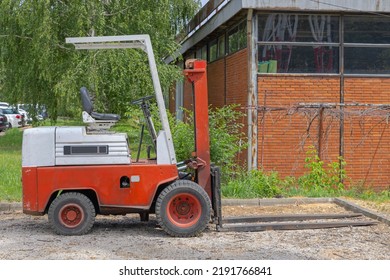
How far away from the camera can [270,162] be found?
1554cm

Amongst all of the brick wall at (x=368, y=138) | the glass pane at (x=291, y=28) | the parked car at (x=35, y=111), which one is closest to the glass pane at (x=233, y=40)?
the glass pane at (x=291, y=28)

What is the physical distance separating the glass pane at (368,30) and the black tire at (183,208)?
832cm

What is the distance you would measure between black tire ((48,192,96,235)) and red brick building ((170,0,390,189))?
6.98 meters

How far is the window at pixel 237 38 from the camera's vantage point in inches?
640

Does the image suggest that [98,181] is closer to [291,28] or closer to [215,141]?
[215,141]

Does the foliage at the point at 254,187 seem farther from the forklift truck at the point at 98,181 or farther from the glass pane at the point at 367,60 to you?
the forklift truck at the point at 98,181

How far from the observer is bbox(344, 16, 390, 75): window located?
15.7 meters

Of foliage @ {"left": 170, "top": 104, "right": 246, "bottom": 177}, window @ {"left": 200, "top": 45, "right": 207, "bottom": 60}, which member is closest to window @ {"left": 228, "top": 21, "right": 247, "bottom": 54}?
foliage @ {"left": 170, "top": 104, "right": 246, "bottom": 177}

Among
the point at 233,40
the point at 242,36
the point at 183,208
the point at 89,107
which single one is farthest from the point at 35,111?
the point at 183,208

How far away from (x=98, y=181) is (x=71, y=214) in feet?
2.08

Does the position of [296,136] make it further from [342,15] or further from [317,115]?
[342,15]

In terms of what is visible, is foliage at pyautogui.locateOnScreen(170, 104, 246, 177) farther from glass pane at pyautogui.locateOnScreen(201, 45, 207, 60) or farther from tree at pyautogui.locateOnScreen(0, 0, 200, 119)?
glass pane at pyautogui.locateOnScreen(201, 45, 207, 60)

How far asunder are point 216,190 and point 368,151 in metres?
7.48

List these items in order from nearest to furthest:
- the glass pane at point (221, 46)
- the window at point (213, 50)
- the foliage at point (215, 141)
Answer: the foliage at point (215, 141) < the glass pane at point (221, 46) < the window at point (213, 50)
